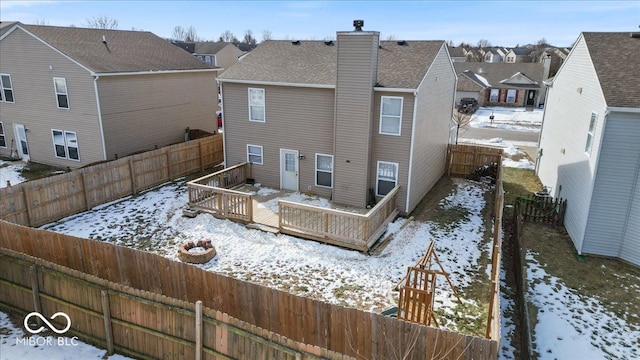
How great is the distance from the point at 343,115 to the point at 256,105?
457 cm

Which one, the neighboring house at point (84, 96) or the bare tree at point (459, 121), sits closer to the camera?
the neighboring house at point (84, 96)

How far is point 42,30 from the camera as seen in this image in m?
21.0

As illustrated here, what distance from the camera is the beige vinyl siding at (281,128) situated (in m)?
16.9

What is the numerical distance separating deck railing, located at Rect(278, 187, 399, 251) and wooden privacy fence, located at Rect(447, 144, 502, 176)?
8888mm

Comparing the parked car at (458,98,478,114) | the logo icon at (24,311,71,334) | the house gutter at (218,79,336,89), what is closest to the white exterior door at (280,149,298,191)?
the house gutter at (218,79,336,89)

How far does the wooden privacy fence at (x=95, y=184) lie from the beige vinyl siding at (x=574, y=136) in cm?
1654

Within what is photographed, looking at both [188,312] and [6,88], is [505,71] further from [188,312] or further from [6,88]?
[188,312]

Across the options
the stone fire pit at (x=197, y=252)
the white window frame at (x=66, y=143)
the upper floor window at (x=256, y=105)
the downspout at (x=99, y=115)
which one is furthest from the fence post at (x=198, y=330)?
the white window frame at (x=66, y=143)

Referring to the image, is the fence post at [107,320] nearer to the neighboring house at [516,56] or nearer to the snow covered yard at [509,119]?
the snow covered yard at [509,119]

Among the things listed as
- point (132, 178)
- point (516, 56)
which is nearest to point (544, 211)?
point (132, 178)

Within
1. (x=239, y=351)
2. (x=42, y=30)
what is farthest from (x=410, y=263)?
(x=42, y=30)

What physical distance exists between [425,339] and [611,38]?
13801 millimetres

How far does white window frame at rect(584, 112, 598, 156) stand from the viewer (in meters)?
12.8

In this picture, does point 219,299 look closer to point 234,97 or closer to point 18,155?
point 234,97
